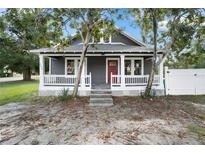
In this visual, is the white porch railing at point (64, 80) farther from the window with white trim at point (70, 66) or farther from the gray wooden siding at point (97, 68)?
the gray wooden siding at point (97, 68)

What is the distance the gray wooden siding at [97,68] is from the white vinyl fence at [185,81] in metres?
3.72

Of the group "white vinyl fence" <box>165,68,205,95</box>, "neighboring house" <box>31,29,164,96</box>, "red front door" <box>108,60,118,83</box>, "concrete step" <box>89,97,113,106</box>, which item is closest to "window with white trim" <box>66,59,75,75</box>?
"neighboring house" <box>31,29,164,96</box>

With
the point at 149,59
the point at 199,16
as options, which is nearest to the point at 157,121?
the point at 199,16

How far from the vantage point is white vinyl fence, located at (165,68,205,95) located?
33.9ft

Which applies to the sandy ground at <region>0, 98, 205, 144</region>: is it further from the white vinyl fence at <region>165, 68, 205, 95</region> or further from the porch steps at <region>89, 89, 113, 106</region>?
the white vinyl fence at <region>165, 68, 205, 95</region>

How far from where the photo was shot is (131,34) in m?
12.7

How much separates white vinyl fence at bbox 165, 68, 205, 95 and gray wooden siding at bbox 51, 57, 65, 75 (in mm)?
5969

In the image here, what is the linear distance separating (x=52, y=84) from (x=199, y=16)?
23.7 ft

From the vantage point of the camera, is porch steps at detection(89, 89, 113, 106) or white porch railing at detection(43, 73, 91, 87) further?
white porch railing at detection(43, 73, 91, 87)

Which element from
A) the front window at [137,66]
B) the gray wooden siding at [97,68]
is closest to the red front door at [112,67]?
the gray wooden siding at [97,68]

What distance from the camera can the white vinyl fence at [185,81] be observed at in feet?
33.9

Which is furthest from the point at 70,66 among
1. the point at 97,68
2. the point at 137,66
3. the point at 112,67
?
the point at 137,66

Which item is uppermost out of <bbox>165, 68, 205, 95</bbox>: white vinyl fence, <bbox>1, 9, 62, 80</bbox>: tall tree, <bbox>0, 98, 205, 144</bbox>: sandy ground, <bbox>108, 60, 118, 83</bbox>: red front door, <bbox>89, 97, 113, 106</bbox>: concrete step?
<bbox>1, 9, 62, 80</bbox>: tall tree

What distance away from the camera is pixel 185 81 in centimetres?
1043
